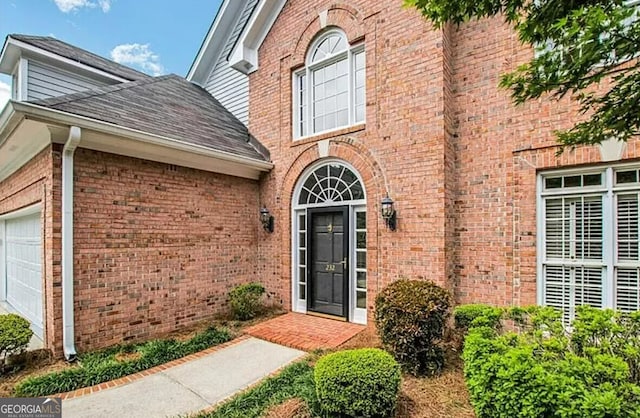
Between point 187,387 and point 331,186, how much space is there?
4526 millimetres

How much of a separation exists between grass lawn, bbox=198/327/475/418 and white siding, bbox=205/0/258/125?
6895 millimetres

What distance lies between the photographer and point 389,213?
5.88m

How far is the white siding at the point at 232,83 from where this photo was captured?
29.6 feet

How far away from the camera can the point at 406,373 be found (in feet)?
14.1

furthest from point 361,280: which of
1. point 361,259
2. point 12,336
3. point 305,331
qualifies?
point 12,336

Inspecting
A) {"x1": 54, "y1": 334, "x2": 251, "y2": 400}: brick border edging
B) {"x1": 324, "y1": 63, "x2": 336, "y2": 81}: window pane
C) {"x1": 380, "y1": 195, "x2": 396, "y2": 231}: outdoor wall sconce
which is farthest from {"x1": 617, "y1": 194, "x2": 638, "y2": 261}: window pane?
{"x1": 54, "y1": 334, "x2": 251, "y2": 400}: brick border edging

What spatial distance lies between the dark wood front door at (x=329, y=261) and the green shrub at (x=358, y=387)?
3276 mm

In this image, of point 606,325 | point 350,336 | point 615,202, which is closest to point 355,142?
point 350,336

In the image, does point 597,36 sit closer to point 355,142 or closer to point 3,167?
point 355,142

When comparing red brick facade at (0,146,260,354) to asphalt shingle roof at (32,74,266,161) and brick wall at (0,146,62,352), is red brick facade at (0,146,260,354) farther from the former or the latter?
asphalt shingle roof at (32,74,266,161)

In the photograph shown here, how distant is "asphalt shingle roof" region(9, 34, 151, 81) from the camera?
27.5ft

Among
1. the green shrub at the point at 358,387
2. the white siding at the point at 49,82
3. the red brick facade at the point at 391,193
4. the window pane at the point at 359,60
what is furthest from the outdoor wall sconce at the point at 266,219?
the white siding at the point at 49,82

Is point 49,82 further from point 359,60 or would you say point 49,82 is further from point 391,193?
point 391,193

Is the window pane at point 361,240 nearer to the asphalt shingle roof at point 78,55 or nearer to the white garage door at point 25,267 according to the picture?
the white garage door at point 25,267
